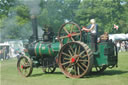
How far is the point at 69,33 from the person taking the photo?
9.34m

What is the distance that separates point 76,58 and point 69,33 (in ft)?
3.18

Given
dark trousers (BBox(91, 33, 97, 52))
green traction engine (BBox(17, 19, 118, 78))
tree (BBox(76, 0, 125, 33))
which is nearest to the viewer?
green traction engine (BBox(17, 19, 118, 78))

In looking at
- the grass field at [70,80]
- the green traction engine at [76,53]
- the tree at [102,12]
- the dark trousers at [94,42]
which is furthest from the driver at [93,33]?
the tree at [102,12]

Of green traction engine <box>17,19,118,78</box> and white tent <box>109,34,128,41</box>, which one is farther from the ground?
white tent <box>109,34,128,41</box>

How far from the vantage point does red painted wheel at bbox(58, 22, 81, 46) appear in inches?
360

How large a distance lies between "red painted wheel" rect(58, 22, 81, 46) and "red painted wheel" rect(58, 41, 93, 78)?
376 mm

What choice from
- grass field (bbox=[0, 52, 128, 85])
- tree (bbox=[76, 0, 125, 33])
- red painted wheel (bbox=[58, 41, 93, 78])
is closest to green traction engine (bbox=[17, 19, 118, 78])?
red painted wheel (bbox=[58, 41, 93, 78])

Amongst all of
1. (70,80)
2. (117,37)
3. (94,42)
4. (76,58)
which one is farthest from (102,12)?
(70,80)

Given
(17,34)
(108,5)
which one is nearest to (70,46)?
(17,34)

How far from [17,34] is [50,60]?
2934 cm

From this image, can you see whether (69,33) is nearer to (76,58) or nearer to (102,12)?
(76,58)

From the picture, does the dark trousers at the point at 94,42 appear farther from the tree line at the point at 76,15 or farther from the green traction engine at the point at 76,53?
the tree line at the point at 76,15

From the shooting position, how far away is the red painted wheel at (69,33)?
30.0ft

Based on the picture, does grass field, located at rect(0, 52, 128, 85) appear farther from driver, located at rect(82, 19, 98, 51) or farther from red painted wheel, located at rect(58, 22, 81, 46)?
red painted wheel, located at rect(58, 22, 81, 46)
